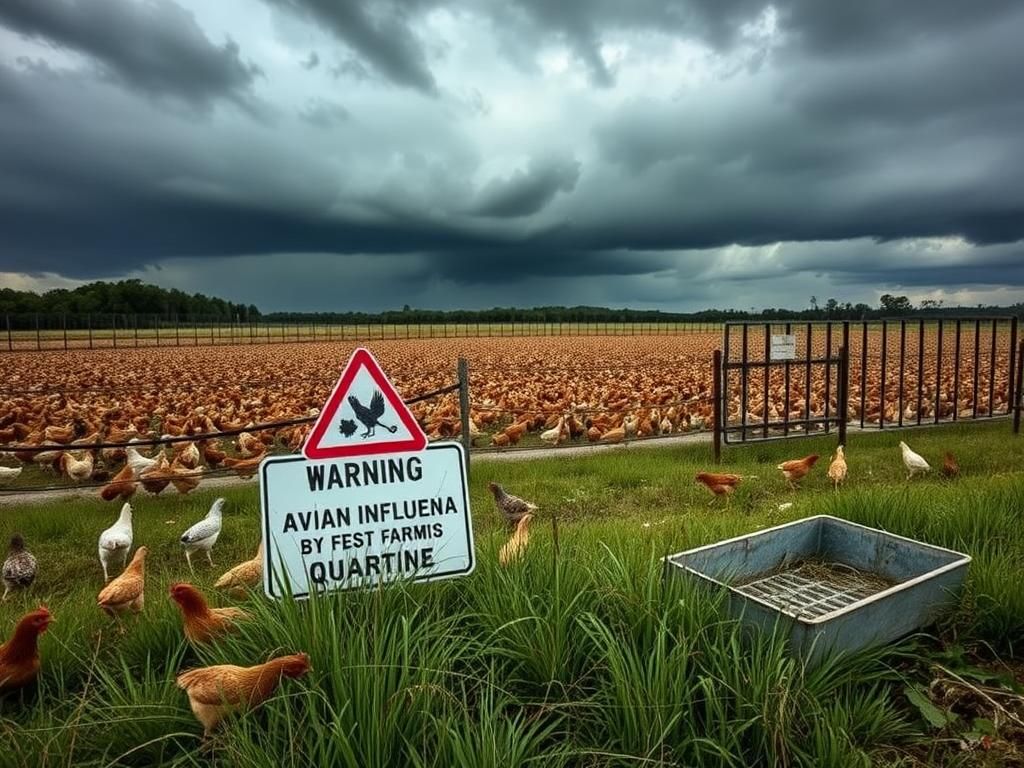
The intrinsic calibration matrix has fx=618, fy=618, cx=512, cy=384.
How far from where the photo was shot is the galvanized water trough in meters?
2.61

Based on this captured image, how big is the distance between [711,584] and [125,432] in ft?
35.5

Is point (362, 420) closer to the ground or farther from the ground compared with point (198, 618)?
farther from the ground

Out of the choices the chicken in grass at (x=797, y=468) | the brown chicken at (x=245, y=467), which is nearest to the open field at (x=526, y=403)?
the brown chicken at (x=245, y=467)

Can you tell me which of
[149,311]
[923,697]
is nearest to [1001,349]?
[923,697]

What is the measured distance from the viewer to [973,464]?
8.32 metres

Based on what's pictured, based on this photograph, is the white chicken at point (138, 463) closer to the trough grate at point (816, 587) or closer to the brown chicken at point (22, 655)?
the brown chicken at point (22, 655)

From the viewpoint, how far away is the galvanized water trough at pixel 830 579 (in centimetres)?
261

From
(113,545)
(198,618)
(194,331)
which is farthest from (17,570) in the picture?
(194,331)

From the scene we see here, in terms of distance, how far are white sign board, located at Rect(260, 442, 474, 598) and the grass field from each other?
0.45 feet

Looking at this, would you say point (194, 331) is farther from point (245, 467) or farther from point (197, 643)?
point (197, 643)

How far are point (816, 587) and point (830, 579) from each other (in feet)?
0.75

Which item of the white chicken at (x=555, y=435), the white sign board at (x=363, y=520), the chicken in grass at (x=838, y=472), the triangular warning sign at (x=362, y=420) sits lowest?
the white chicken at (x=555, y=435)

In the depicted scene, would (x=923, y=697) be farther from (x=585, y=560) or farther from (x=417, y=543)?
(x=417, y=543)

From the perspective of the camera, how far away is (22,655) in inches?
109
